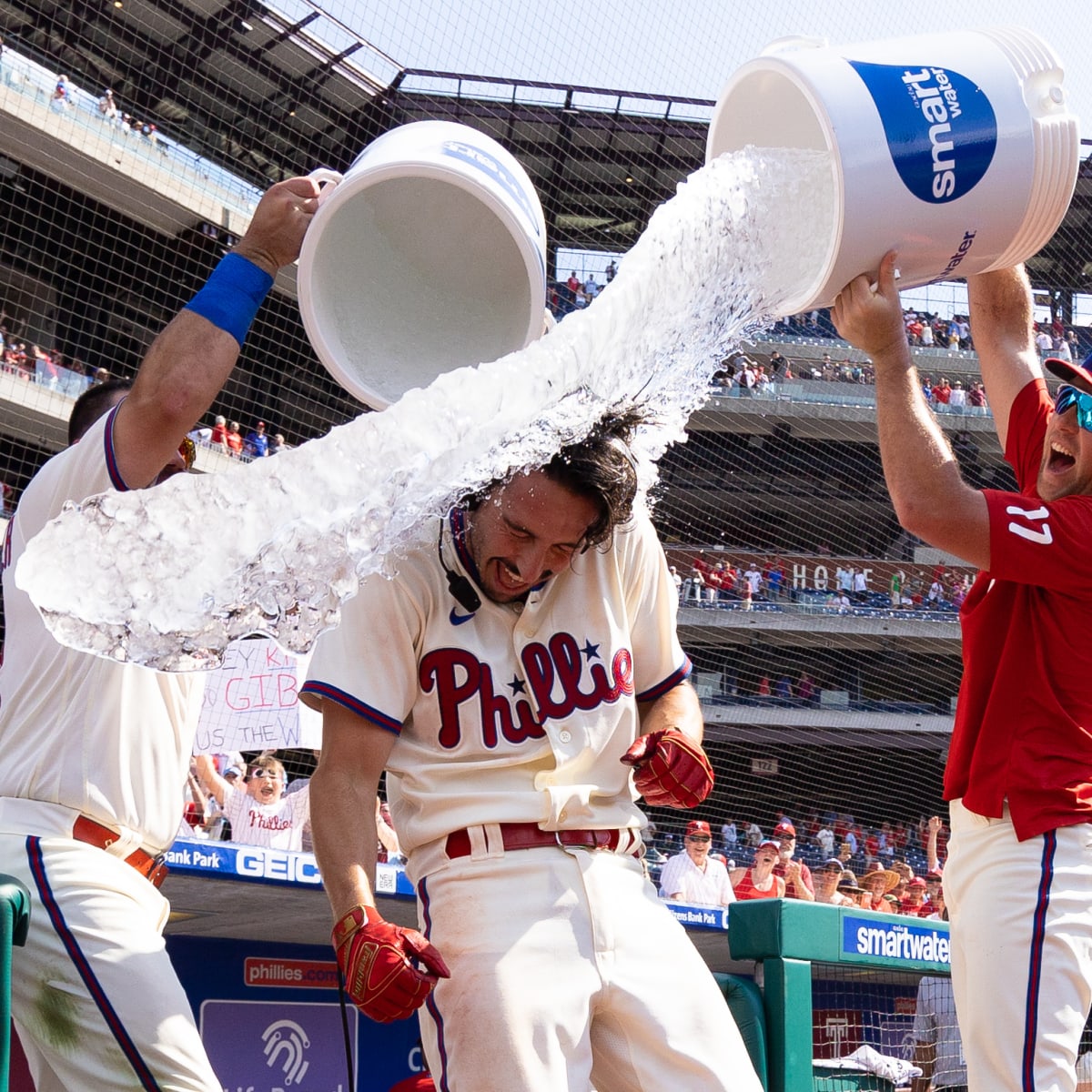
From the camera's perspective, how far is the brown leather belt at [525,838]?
1.94 metres

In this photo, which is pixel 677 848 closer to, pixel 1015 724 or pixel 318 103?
pixel 318 103

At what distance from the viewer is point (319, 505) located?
160 cm

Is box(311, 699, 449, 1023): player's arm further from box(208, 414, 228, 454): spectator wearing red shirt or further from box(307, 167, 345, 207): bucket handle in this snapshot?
box(208, 414, 228, 454): spectator wearing red shirt

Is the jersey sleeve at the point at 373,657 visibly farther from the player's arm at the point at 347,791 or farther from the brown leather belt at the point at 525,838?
the brown leather belt at the point at 525,838

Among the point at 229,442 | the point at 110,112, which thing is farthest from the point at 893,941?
the point at 110,112

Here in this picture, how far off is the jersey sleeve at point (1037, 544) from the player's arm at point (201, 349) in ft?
4.17

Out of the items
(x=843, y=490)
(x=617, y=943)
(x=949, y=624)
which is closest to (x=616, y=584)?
(x=617, y=943)

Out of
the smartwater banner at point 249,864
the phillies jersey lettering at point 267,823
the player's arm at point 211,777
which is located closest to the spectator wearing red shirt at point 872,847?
the player's arm at point 211,777

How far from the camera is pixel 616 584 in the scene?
215cm

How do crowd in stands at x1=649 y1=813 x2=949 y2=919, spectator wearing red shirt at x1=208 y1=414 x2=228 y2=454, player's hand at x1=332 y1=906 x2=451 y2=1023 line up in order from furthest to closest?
spectator wearing red shirt at x1=208 y1=414 x2=228 y2=454 < crowd in stands at x1=649 y1=813 x2=949 y2=919 < player's hand at x1=332 y1=906 x2=451 y2=1023

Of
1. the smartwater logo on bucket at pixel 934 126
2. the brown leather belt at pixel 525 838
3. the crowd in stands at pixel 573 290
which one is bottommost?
the brown leather belt at pixel 525 838

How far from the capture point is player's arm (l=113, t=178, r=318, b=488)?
2049 millimetres

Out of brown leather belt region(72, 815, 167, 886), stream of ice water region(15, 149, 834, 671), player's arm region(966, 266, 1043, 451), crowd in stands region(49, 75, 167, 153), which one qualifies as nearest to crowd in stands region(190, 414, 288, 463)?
crowd in stands region(49, 75, 167, 153)

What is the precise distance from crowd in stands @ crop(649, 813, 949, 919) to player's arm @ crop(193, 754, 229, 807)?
8.75 feet
